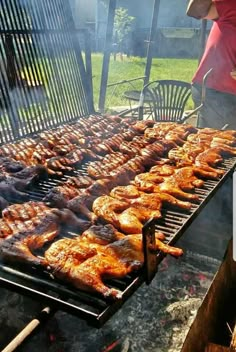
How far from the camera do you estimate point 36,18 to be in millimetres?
6188

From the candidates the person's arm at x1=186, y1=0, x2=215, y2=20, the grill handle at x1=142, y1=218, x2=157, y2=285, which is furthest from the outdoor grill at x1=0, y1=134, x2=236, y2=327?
the person's arm at x1=186, y1=0, x2=215, y2=20

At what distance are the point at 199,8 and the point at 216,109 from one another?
177cm

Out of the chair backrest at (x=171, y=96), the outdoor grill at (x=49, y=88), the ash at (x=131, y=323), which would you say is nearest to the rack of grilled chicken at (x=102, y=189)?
the outdoor grill at (x=49, y=88)

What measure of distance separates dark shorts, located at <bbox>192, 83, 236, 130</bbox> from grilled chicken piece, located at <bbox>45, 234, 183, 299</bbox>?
4741 mm

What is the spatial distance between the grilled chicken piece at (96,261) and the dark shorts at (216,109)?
474 cm

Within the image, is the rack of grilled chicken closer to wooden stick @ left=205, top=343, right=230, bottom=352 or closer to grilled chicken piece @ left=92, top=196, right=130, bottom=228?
grilled chicken piece @ left=92, top=196, right=130, bottom=228

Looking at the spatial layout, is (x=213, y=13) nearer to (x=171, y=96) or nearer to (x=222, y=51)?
(x=222, y=51)

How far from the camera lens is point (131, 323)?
358 centimetres

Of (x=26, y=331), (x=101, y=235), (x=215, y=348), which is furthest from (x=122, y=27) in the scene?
(x=26, y=331)

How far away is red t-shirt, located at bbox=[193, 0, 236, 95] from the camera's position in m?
6.29

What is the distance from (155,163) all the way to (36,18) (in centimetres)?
345

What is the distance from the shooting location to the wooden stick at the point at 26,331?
2.00 meters

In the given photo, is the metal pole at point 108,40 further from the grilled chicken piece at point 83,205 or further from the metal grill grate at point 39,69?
the grilled chicken piece at point 83,205

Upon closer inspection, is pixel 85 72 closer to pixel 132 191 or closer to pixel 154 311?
pixel 132 191
